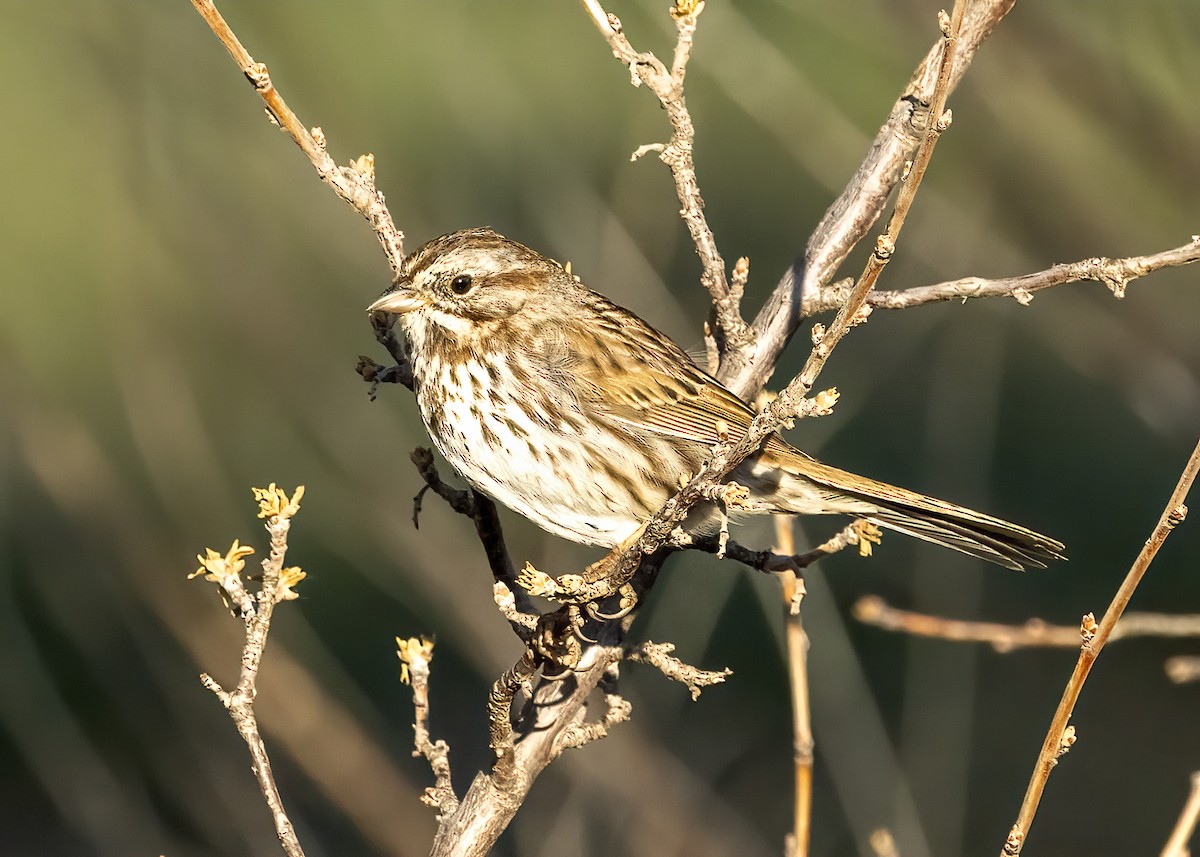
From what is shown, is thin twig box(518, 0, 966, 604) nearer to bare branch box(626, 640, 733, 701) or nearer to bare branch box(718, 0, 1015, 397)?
bare branch box(626, 640, 733, 701)

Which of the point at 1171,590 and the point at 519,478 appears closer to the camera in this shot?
the point at 519,478

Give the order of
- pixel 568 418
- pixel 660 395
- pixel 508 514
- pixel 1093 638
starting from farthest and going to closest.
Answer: pixel 508 514, pixel 660 395, pixel 568 418, pixel 1093 638

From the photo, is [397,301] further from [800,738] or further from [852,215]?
[800,738]

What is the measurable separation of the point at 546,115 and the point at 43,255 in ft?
11.3

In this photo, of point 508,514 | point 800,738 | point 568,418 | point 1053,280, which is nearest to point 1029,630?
point 800,738

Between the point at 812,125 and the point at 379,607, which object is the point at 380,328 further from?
the point at 379,607

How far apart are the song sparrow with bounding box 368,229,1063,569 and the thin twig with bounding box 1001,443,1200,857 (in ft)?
4.51

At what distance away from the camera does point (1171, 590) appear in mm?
7566

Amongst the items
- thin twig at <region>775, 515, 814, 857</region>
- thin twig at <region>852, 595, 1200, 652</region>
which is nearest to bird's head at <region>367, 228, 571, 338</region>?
thin twig at <region>775, 515, 814, 857</region>

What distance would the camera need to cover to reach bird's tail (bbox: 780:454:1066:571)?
143 inches

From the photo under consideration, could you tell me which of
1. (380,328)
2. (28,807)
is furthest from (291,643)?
(380,328)

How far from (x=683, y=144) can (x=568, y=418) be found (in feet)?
2.92

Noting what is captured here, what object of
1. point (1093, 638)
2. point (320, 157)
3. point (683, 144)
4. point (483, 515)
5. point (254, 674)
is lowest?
point (1093, 638)

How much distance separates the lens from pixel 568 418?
386 centimetres
